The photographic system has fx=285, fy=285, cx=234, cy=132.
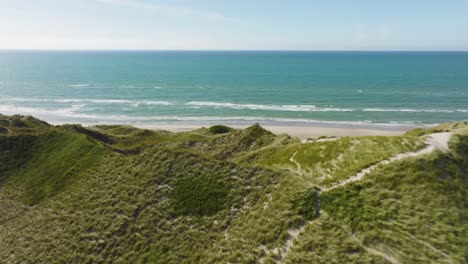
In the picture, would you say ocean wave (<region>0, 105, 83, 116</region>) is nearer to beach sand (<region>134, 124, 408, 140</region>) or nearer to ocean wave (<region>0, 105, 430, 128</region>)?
ocean wave (<region>0, 105, 430, 128</region>)

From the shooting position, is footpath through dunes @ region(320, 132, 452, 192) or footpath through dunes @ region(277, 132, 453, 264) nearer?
footpath through dunes @ region(277, 132, 453, 264)

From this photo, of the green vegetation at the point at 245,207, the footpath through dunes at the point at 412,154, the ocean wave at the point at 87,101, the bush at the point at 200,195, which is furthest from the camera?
the ocean wave at the point at 87,101

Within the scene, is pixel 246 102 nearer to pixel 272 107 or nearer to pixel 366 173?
pixel 272 107

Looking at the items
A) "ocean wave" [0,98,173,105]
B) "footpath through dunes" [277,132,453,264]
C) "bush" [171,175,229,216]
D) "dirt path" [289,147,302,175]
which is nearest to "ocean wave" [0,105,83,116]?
"ocean wave" [0,98,173,105]

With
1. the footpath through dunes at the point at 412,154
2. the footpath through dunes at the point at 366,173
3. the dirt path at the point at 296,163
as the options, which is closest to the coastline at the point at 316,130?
the dirt path at the point at 296,163

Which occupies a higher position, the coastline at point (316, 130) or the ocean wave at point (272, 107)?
the ocean wave at point (272, 107)

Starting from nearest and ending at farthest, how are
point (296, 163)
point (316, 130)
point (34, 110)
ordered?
point (296, 163) < point (316, 130) < point (34, 110)

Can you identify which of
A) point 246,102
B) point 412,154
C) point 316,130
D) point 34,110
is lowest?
point 34,110

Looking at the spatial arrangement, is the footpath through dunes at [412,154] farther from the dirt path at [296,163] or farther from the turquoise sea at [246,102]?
the turquoise sea at [246,102]

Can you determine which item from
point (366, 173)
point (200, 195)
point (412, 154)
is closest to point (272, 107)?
point (412, 154)

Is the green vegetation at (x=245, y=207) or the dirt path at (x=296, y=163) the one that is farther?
the dirt path at (x=296, y=163)
